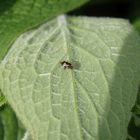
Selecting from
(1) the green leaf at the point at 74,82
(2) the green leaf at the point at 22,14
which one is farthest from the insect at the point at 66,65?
(2) the green leaf at the point at 22,14

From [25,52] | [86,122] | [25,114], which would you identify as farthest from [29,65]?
[86,122]

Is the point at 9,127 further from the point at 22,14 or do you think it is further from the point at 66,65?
the point at 22,14

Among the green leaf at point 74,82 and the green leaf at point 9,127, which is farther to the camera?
the green leaf at point 9,127

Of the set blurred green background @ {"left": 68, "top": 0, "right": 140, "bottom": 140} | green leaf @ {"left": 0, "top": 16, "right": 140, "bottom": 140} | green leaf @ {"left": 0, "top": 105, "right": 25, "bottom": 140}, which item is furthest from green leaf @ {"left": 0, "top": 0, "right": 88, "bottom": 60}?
blurred green background @ {"left": 68, "top": 0, "right": 140, "bottom": 140}

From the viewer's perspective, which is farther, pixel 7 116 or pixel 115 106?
pixel 7 116

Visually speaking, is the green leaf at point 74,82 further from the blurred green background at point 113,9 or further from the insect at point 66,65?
the blurred green background at point 113,9

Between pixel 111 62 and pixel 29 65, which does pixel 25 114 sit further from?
pixel 111 62

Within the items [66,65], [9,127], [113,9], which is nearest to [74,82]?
[66,65]
